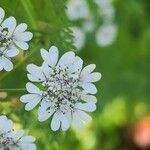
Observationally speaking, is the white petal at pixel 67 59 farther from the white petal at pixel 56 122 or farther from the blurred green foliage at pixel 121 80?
the blurred green foliage at pixel 121 80

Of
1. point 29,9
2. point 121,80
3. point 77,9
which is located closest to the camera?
point 29,9

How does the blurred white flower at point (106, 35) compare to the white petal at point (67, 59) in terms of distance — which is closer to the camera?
the white petal at point (67, 59)

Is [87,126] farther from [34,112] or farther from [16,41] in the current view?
[16,41]

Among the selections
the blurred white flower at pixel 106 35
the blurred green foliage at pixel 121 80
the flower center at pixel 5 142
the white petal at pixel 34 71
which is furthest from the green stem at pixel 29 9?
the blurred white flower at pixel 106 35

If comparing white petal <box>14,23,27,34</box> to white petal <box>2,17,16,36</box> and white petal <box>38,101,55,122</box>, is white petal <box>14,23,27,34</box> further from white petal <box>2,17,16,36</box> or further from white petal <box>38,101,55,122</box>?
white petal <box>38,101,55,122</box>

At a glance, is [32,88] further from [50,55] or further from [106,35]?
[106,35]

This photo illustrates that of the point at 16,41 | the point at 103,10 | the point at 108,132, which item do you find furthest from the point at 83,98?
the point at 108,132

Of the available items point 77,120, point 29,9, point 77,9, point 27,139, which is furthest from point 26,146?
point 77,9
